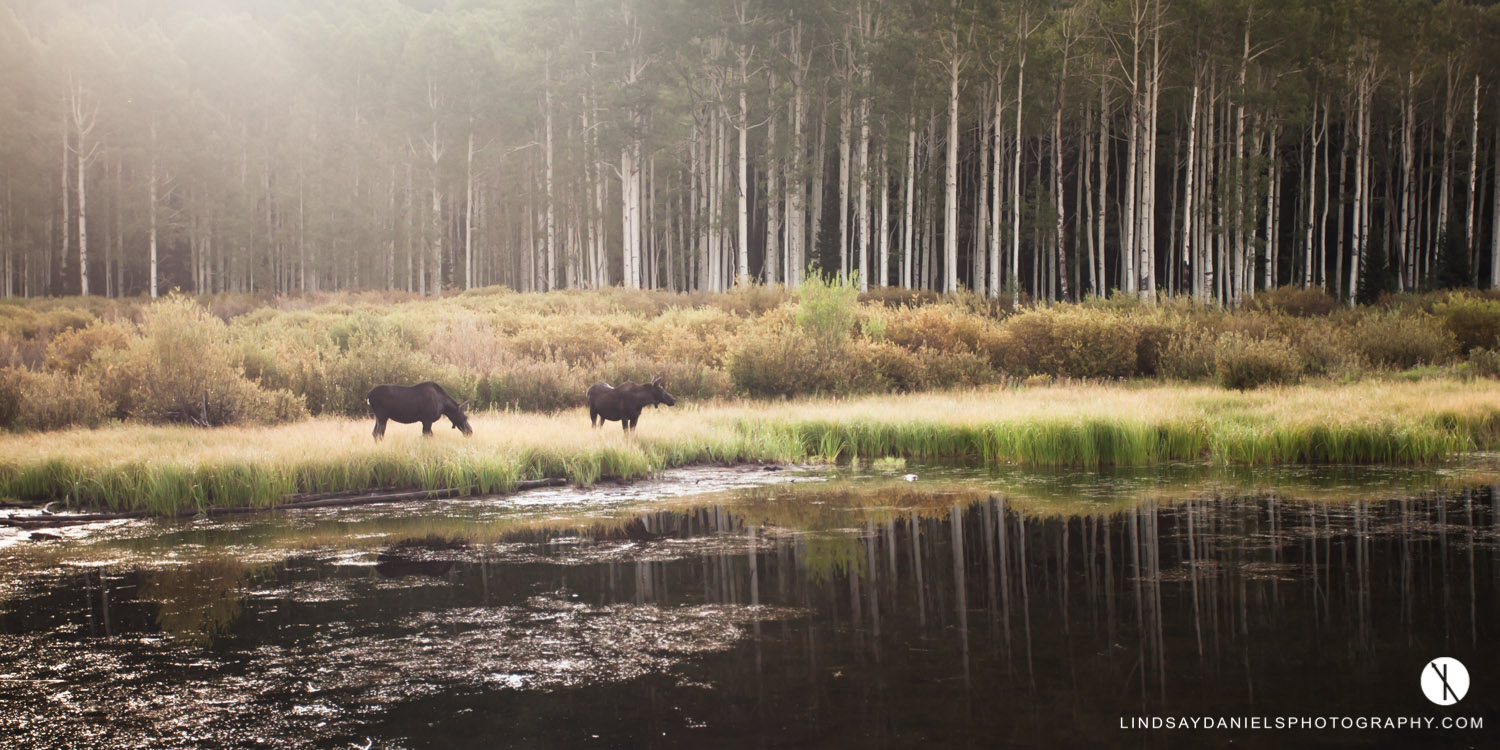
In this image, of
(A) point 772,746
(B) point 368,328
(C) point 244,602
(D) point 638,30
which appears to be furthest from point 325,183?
(A) point 772,746

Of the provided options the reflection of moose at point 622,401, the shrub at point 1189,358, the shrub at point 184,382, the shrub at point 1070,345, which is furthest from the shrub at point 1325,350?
the shrub at point 184,382

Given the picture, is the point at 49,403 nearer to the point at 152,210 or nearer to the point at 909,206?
the point at 909,206


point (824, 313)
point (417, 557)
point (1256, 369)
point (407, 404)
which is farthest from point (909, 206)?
point (417, 557)

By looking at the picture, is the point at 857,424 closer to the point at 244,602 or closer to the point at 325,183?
the point at 244,602

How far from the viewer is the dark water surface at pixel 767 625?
15.6 ft

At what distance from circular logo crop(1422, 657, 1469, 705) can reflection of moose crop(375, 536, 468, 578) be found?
6375 millimetres

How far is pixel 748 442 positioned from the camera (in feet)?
46.1

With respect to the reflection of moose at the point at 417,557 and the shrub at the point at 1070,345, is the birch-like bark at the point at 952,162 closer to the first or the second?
the shrub at the point at 1070,345

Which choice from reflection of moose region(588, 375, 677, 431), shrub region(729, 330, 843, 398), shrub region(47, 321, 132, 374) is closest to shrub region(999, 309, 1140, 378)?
shrub region(729, 330, 843, 398)

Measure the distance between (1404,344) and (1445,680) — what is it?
19.4 metres

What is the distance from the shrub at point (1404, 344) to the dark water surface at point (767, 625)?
42.4ft

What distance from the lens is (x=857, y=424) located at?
15.1m

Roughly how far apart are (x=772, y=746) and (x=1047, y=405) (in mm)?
12095

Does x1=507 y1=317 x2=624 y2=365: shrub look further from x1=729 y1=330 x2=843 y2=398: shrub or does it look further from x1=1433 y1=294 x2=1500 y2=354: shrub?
x1=1433 y1=294 x2=1500 y2=354: shrub
